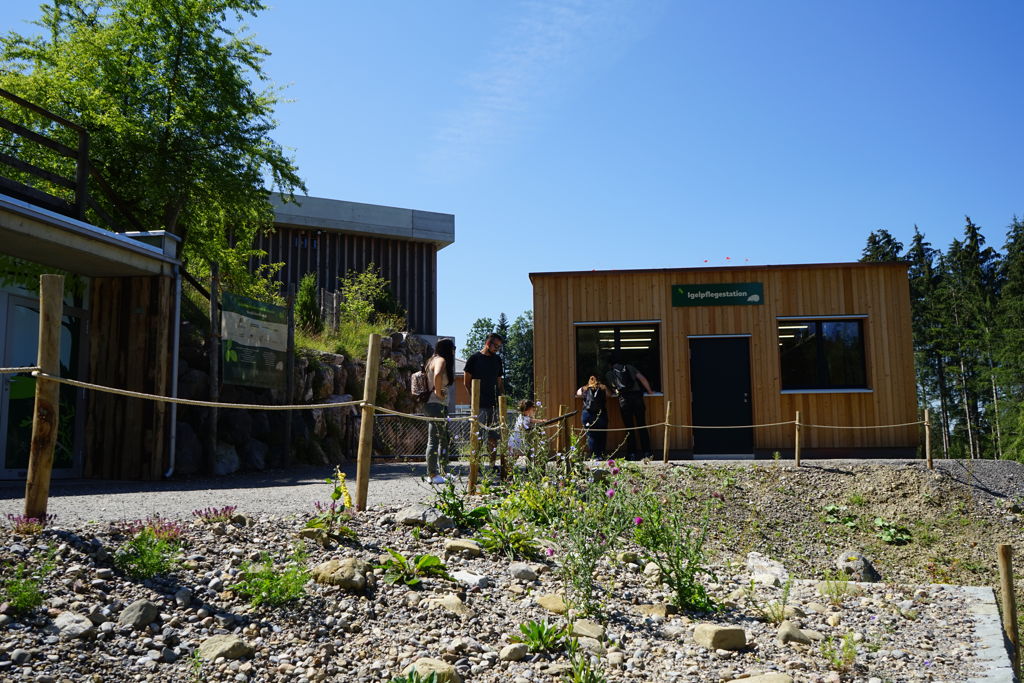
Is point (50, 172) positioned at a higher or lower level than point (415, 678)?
higher

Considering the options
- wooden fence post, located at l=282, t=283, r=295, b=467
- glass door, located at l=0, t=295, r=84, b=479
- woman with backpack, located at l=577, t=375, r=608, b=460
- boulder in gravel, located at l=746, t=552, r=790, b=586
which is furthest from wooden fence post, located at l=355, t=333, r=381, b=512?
wooden fence post, located at l=282, t=283, r=295, b=467

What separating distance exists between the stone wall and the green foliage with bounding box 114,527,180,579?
861 cm

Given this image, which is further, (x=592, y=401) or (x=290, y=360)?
(x=290, y=360)

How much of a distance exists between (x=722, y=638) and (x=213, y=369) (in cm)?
1074

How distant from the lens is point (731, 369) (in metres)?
14.4

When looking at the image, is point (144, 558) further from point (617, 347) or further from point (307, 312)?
point (307, 312)

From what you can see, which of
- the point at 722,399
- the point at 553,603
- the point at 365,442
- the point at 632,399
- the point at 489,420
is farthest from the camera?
the point at 722,399

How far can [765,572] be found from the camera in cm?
753

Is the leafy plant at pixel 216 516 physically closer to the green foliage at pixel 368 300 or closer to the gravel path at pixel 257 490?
the gravel path at pixel 257 490

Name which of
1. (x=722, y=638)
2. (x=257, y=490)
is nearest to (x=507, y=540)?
(x=722, y=638)

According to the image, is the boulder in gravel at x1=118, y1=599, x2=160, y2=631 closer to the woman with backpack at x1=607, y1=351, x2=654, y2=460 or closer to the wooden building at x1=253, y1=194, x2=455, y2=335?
the woman with backpack at x1=607, y1=351, x2=654, y2=460

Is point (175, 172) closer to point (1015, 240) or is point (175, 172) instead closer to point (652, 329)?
point (652, 329)

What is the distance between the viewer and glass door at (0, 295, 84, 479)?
36.4ft

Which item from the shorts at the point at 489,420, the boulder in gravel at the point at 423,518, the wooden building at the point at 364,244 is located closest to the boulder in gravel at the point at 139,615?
the boulder in gravel at the point at 423,518
